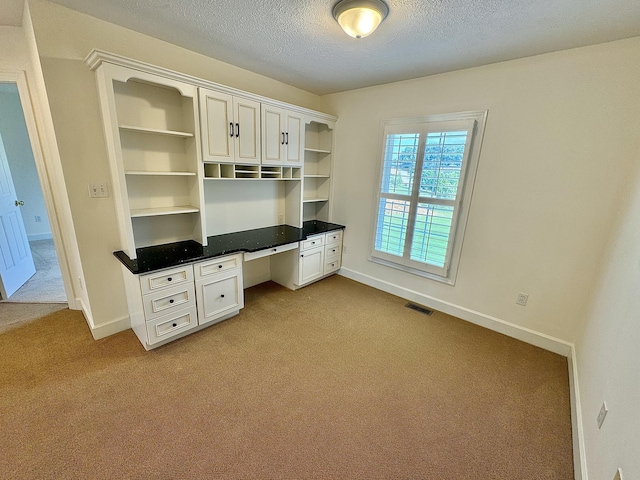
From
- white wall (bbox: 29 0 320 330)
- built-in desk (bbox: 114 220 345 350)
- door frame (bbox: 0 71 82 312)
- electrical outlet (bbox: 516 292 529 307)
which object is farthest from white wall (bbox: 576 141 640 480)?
door frame (bbox: 0 71 82 312)

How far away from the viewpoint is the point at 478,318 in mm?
2760

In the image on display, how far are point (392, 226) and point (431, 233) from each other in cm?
46

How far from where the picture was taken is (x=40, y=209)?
505 cm

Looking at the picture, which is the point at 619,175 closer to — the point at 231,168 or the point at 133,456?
the point at 231,168

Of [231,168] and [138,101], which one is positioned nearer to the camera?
[138,101]

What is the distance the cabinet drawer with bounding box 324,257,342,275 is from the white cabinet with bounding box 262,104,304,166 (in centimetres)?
134

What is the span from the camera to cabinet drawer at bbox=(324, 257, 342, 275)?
364cm

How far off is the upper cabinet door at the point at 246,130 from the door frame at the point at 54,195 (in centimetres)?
141

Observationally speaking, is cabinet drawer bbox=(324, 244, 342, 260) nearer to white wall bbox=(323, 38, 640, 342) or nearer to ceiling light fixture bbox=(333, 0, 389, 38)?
white wall bbox=(323, 38, 640, 342)

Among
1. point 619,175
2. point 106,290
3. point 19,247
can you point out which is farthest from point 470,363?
point 19,247

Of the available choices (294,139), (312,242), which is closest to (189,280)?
(312,242)

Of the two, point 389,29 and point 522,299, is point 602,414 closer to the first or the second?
point 522,299

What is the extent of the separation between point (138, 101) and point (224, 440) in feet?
8.42

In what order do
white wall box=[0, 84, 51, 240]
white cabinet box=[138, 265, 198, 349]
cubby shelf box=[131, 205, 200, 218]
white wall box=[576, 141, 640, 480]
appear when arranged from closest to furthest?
1. white wall box=[576, 141, 640, 480]
2. white cabinet box=[138, 265, 198, 349]
3. cubby shelf box=[131, 205, 200, 218]
4. white wall box=[0, 84, 51, 240]
